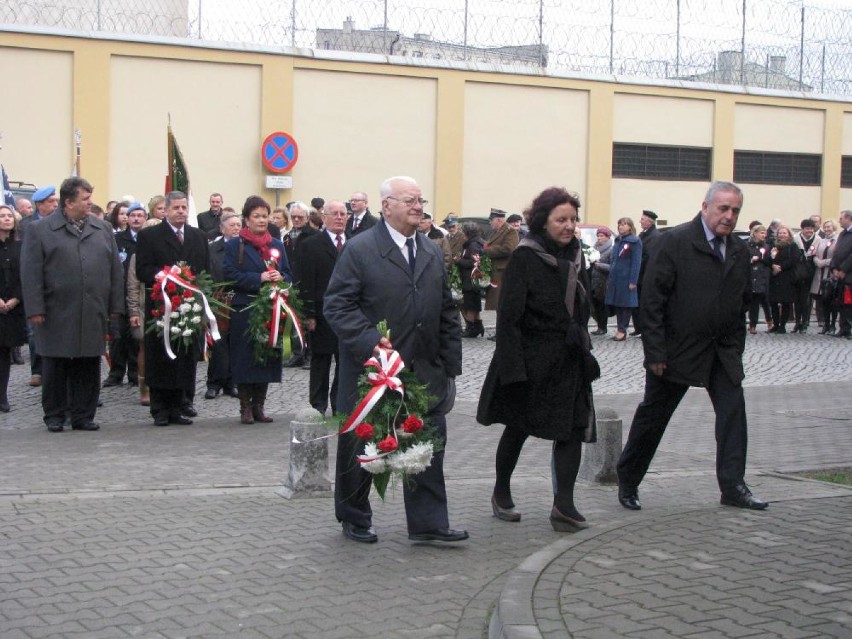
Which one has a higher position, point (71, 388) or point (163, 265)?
point (163, 265)

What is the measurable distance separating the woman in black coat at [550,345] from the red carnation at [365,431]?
99 cm

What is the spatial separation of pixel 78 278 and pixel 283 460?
283cm

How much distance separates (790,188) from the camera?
34.7 meters

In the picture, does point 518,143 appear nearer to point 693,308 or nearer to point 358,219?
point 358,219

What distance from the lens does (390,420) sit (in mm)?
6992

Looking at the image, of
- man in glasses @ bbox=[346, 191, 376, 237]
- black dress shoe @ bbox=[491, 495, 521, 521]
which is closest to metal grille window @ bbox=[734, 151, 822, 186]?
man in glasses @ bbox=[346, 191, 376, 237]

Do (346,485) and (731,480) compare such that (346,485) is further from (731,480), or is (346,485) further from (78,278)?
(78,278)

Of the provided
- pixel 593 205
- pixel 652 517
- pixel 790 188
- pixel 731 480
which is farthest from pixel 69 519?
pixel 790 188

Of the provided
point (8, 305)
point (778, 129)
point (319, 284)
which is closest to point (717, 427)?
point (319, 284)

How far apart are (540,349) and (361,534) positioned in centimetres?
150

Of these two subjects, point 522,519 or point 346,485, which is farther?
point 522,519

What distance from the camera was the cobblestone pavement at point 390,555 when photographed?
5.80m

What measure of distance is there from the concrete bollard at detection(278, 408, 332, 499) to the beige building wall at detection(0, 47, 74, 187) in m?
18.0

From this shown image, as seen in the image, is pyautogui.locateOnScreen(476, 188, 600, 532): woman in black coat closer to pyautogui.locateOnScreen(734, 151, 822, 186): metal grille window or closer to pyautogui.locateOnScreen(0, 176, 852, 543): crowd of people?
pyautogui.locateOnScreen(0, 176, 852, 543): crowd of people
